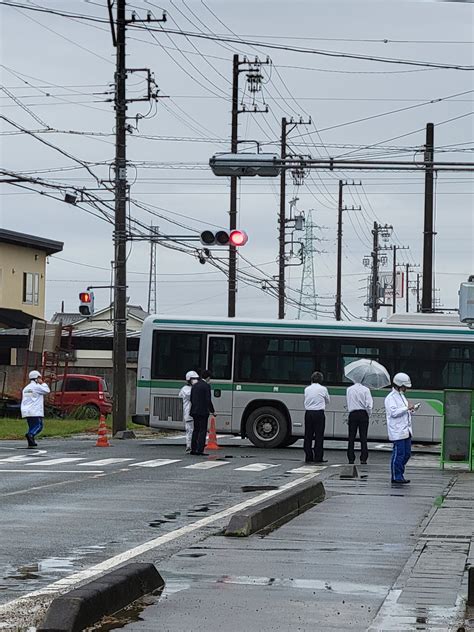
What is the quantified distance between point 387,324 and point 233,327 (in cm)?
386

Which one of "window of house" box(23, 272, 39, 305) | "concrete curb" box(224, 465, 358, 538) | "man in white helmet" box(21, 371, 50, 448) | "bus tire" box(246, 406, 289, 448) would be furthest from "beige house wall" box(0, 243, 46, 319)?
"concrete curb" box(224, 465, 358, 538)

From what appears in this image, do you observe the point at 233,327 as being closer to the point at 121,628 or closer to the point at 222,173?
the point at 222,173

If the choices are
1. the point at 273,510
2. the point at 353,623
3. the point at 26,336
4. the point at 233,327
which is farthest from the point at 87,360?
the point at 353,623

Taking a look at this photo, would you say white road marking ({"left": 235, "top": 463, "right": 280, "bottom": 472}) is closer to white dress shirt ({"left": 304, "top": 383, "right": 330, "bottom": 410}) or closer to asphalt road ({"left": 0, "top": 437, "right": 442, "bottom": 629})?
asphalt road ({"left": 0, "top": 437, "right": 442, "bottom": 629})

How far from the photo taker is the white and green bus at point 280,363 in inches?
1253

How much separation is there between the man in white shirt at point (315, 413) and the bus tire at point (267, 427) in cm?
516

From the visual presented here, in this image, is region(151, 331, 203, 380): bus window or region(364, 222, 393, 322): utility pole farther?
region(364, 222, 393, 322): utility pole

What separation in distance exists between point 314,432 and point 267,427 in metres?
5.48

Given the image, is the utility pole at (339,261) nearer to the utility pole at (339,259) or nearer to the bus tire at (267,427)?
the utility pole at (339,259)

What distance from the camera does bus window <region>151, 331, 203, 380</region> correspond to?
106ft

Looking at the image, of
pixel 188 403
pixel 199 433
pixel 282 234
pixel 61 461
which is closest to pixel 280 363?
pixel 188 403

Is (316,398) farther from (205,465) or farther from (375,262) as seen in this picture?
(375,262)

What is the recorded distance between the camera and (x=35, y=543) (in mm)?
13328

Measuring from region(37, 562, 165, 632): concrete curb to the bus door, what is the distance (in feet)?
70.7
